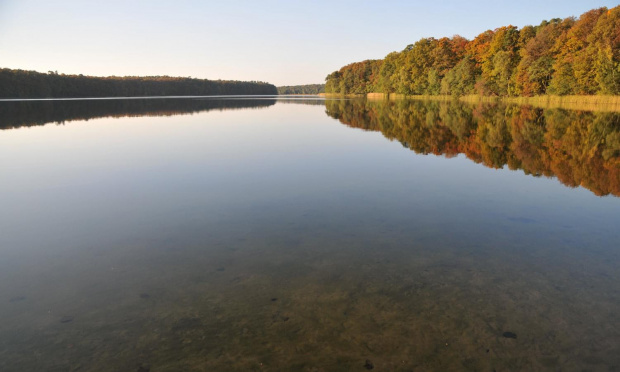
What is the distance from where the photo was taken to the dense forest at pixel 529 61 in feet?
165

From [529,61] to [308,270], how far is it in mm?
71180

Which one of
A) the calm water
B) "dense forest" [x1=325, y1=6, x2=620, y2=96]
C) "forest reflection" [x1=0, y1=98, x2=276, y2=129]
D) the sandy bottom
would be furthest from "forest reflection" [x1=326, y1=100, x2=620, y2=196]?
"forest reflection" [x1=0, y1=98, x2=276, y2=129]

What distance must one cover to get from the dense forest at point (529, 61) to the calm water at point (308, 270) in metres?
50.1

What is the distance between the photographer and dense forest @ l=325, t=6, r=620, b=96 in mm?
50312

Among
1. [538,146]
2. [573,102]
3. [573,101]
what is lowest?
[538,146]

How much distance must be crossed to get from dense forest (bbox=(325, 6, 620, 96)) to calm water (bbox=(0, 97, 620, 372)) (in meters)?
50.1

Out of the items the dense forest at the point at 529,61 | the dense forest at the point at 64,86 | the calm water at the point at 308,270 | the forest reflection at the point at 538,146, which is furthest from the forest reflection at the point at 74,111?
the dense forest at the point at 64,86

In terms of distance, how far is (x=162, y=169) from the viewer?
14422 mm

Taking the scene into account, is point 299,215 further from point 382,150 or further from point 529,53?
point 529,53

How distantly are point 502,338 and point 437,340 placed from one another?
0.80 metres

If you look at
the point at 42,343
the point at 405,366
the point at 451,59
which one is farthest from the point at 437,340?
the point at 451,59

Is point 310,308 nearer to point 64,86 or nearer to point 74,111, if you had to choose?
point 74,111

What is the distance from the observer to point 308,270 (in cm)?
597

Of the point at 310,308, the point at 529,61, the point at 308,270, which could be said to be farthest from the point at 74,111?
the point at 529,61
